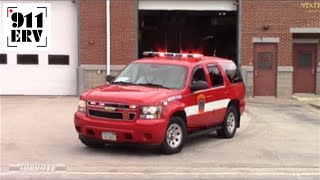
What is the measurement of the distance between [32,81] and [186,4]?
6.81 meters

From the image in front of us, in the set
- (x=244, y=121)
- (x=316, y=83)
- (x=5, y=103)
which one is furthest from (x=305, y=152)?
(x=316, y=83)

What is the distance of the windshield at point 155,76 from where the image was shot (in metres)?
11.5

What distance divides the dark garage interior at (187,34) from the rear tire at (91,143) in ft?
62.5

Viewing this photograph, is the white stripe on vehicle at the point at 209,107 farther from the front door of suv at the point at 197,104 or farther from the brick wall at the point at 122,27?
the brick wall at the point at 122,27

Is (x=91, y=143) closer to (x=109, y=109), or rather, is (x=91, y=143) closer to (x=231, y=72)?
(x=109, y=109)

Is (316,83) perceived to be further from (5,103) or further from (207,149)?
(207,149)

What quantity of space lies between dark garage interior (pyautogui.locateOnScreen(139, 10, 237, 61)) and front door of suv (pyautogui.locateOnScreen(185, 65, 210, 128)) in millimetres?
18147

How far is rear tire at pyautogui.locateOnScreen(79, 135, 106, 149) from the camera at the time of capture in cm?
1092

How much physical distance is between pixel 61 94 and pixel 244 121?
9723 mm

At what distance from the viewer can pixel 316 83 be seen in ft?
79.9

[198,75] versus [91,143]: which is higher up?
[198,75]

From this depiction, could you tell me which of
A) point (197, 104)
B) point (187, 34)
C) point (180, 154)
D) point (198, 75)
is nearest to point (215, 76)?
point (198, 75)

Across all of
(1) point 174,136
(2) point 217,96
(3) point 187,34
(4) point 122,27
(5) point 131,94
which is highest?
(3) point 187,34

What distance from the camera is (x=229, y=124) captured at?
13148 mm
